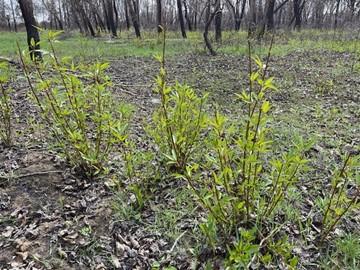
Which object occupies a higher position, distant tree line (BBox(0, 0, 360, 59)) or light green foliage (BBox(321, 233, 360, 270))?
distant tree line (BBox(0, 0, 360, 59))

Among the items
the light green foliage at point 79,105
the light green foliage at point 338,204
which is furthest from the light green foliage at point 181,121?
the light green foliage at point 338,204

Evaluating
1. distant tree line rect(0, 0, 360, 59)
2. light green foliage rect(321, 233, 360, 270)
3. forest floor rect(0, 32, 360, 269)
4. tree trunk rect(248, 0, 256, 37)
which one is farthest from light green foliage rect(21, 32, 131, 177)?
tree trunk rect(248, 0, 256, 37)

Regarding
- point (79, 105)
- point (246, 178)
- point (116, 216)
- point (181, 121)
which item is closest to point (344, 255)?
point (246, 178)

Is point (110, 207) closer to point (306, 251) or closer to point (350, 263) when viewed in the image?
point (306, 251)

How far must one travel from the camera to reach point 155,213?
2262 mm

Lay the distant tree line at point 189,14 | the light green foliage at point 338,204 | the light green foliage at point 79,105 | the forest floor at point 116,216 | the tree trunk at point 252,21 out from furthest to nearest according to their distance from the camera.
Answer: the distant tree line at point 189,14 < the tree trunk at point 252,21 < the light green foliage at point 79,105 < the forest floor at point 116,216 < the light green foliage at point 338,204

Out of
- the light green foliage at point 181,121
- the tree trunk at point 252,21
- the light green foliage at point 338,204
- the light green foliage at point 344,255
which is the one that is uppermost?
the tree trunk at point 252,21

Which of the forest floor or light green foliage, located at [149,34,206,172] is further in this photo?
light green foliage, located at [149,34,206,172]

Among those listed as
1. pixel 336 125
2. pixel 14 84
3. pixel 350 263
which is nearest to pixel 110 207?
pixel 350 263

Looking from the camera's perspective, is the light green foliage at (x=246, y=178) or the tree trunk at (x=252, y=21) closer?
the light green foliage at (x=246, y=178)

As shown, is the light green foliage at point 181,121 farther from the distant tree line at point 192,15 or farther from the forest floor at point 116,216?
the distant tree line at point 192,15

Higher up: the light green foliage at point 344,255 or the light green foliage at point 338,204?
the light green foliage at point 338,204

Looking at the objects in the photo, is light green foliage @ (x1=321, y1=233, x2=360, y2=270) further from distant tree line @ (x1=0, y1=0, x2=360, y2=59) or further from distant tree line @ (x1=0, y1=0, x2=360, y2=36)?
distant tree line @ (x1=0, y1=0, x2=360, y2=36)

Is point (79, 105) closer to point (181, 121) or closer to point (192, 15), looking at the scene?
point (181, 121)
